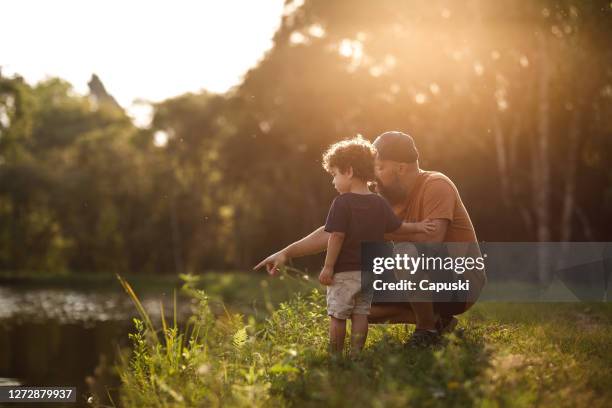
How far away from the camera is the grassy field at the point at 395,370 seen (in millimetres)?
3818

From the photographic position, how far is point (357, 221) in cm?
497

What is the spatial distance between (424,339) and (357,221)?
3.22 ft

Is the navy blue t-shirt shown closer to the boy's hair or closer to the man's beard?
the boy's hair

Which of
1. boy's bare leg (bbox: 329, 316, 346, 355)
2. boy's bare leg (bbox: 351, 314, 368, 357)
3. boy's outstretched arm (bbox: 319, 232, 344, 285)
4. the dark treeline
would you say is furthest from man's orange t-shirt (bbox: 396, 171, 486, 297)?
the dark treeline

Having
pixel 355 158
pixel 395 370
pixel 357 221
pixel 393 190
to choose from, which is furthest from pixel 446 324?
pixel 355 158

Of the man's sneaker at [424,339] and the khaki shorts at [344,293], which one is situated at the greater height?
the khaki shorts at [344,293]

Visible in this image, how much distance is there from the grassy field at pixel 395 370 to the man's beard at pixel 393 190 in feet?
3.57

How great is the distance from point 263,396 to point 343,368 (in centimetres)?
61

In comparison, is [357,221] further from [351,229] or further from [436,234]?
[436,234]

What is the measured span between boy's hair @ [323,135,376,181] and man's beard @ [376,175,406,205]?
0.32 meters

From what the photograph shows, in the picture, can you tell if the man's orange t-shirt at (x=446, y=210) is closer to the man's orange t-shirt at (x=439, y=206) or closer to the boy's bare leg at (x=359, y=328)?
the man's orange t-shirt at (x=439, y=206)

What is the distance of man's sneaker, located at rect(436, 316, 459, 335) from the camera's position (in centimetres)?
541

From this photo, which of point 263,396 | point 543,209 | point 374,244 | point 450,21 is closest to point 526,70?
point 450,21

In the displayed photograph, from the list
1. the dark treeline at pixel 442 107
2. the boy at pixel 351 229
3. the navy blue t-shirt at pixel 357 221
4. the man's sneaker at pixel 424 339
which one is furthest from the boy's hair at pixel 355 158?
the dark treeline at pixel 442 107
